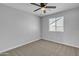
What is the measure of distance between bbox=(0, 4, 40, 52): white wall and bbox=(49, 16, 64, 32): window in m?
1.65

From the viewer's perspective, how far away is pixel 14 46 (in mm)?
4258

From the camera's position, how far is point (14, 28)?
13.9ft

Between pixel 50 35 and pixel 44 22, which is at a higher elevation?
pixel 44 22

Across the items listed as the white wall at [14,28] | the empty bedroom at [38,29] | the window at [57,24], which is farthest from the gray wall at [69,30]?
the white wall at [14,28]

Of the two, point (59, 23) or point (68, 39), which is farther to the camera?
point (59, 23)

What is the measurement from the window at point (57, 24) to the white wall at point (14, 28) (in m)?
1.65

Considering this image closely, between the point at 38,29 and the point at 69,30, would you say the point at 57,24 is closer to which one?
the point at 69,30

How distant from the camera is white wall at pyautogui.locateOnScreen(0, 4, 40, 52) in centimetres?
361

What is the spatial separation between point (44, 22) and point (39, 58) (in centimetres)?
655

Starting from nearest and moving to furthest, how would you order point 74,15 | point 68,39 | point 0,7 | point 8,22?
point 0,7
point 8,22
point 74,15
point 68,39

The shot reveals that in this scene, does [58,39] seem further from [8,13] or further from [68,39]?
[8,13]

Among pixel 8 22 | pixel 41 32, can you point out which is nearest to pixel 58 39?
pixel 41 32

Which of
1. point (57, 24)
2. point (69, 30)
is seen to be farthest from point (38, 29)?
point (69, 30)

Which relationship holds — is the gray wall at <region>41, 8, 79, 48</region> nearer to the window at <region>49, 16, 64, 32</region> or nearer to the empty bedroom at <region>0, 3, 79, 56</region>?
the empty bedroom at <region>0, 3, 79, 56</region>
